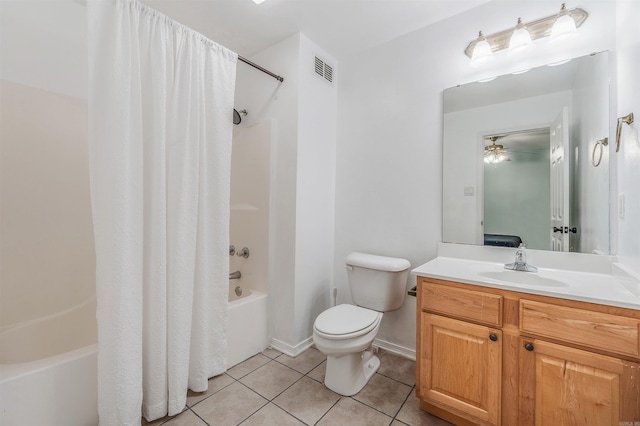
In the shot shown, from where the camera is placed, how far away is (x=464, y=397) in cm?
134

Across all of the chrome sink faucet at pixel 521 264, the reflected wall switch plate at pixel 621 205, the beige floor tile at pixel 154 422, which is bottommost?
the beige floor tile at pixel 154 422

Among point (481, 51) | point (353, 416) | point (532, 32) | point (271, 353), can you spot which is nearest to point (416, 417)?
point (353, 416)

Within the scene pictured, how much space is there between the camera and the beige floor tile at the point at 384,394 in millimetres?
1561

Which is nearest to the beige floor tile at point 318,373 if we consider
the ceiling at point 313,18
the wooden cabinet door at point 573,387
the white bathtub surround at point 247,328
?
the white bathtub surround at point 247,328

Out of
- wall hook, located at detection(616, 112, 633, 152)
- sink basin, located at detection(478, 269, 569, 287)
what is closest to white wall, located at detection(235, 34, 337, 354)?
sink basin, located at detection(478, 269, 569, 287)

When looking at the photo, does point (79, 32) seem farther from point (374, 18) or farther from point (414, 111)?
point (414, 111)

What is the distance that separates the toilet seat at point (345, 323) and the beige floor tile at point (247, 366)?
65 centimetres

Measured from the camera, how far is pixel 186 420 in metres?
1.44

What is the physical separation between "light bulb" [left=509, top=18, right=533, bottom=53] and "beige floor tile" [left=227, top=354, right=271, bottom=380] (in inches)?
105

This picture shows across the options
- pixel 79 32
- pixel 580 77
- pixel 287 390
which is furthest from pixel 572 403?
pixel 79 32

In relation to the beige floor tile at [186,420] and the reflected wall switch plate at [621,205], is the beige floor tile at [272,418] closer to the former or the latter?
the beige floor tile at [186,420]

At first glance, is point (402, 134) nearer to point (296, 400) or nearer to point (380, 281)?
point (380, 281)

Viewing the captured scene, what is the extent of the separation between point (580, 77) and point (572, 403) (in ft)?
5.39

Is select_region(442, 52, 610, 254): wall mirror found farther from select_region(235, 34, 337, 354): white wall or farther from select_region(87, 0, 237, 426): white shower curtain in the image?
select_region(87, 0, 237, 426): white shower curtain
